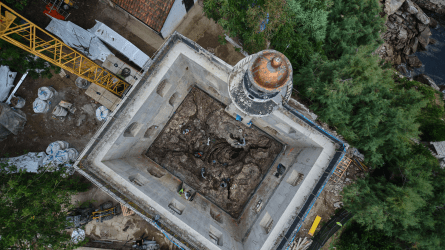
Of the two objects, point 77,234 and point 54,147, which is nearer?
point 77,234

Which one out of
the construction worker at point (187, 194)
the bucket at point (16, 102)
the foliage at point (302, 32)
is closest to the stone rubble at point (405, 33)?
the foliage at point (302, 32)

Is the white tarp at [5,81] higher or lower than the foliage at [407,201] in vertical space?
lower

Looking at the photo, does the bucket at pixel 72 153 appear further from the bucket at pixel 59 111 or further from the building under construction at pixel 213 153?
the building under construction at pixel 213 153

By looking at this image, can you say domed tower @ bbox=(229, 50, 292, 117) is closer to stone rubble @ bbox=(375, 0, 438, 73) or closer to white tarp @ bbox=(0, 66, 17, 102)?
stone rubble @ bbox=(375, 0, 438, 73)

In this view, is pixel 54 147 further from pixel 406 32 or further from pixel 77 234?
pixel 406 32

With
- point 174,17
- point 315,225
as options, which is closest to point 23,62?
point 174,17

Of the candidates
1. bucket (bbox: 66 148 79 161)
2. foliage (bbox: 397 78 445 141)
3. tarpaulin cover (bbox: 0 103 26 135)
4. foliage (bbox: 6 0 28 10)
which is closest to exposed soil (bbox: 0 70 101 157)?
tarpaulin cover (bbox: 0 103 26 135)
